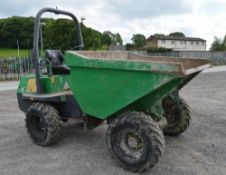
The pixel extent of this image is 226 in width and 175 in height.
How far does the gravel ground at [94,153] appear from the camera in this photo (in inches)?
153

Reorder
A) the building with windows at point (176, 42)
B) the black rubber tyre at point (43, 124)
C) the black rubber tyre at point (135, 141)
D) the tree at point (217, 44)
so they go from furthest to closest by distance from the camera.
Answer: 1. the building with windows at point (176, 42)
2. the tree at point (217, 44)
3. the black rubber tyre at point (43, 124)
4. the black rubber tyre at point (135, 141)

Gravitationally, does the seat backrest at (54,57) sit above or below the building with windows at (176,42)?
below

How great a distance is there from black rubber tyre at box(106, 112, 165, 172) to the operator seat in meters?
1.56

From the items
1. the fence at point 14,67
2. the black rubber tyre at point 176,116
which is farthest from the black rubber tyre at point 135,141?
the fence at point 14,67

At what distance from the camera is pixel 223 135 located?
5.21 metres

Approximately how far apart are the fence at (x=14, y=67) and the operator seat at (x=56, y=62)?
535 inches

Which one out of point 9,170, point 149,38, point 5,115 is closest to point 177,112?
point 9,170

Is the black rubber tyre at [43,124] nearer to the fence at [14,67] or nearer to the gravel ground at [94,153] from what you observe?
the gravel ground at [94,153]

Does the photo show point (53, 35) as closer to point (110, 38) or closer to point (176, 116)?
point (176, 116)

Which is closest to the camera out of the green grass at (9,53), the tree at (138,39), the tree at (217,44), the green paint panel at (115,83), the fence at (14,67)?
the green paint panel at (115,83)

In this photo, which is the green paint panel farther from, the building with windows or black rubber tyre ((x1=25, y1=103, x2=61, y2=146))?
the building with windows

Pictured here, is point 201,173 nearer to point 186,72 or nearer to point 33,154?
point 186,72

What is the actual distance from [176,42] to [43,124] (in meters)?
77.6

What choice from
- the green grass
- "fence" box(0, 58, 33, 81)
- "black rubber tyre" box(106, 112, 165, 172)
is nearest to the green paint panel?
"black rubber tyre" box(106, 112, 165, 172)
